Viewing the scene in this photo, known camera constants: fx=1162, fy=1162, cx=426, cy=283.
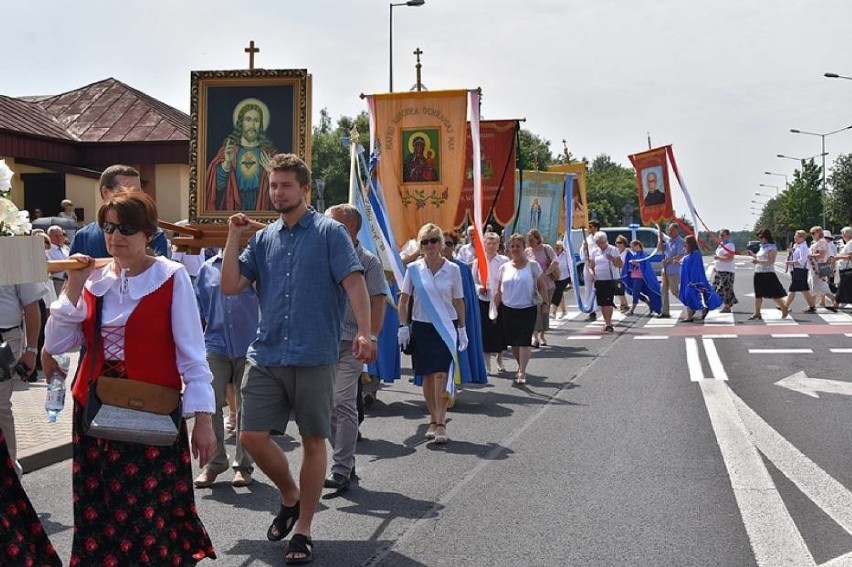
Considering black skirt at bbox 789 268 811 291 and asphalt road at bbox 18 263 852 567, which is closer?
asphalt road at bbox 18 263 852 567

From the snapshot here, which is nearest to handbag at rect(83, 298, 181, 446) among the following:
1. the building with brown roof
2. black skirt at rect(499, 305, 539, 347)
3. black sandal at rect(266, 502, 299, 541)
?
black sandal at rect(266, 502, 299, 541)

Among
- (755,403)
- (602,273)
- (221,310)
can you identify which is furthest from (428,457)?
(602,273)

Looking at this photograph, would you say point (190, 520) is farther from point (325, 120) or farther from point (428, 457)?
point (325, 120)

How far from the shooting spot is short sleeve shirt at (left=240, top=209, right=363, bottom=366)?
17.9 ft

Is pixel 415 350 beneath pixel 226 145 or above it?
beneath

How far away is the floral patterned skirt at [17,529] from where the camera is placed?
13.0ft

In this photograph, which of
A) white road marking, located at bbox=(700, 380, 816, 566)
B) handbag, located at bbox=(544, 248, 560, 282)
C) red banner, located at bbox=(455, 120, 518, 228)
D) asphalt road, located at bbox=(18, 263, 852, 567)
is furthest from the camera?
red banner, located at bbox=(455, 120, 518, 228)

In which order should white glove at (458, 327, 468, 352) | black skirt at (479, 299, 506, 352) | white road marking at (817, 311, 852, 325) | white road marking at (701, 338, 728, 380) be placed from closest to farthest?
white glove at (458, 327, 468, 352) < white road marking at (701, 338, 728, 380) < black skirt at (479, 299, 506, 352) < white road marking at (817, 311, 852, 325)

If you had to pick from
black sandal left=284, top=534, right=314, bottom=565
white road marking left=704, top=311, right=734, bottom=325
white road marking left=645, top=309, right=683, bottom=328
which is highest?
black sandal left=284, top=534, right=314, bottom=565

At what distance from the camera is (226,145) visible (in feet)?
25.2

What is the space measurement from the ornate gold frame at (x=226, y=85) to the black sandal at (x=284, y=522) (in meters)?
2.33

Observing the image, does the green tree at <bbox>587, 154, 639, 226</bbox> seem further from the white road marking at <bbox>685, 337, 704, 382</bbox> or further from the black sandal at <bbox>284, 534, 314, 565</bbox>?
the black sandal at <bbox>284, 534, 314, 565</bbox>

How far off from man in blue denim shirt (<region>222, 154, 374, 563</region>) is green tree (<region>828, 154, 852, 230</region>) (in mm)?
64664

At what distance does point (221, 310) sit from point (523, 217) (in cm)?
1582
